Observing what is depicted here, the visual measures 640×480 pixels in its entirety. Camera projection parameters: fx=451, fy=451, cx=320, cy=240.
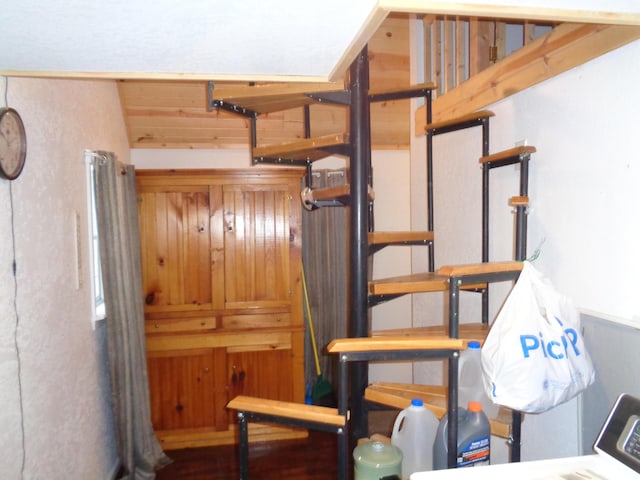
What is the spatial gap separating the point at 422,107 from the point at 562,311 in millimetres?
1616

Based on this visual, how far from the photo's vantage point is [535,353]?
1370mm

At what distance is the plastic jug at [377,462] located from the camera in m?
1.47

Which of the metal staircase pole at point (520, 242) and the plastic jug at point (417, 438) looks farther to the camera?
the plastic jug at point (417, 438)

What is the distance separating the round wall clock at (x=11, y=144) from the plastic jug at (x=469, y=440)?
1.72 m

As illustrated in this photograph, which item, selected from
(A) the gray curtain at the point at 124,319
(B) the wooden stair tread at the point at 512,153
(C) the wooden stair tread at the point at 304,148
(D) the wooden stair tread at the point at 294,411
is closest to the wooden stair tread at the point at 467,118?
(B) the wooden stair tread at the point at 512,153

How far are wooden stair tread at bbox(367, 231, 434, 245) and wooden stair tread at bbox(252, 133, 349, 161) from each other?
0.43 metres

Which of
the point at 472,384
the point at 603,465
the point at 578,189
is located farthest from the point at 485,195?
the point at 603,465

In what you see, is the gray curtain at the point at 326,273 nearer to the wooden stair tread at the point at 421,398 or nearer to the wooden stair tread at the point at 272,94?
the wooden stair tread at the point at 272,94

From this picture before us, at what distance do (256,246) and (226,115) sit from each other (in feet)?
3.45

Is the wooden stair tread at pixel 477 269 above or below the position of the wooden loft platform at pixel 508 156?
below

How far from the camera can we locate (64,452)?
6.60 ft

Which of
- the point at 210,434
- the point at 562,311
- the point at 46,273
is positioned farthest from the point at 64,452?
the point at 562,311

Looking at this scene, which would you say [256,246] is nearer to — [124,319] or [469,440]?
[124,319]

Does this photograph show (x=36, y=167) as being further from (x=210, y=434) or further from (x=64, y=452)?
(x=210, y=434)
